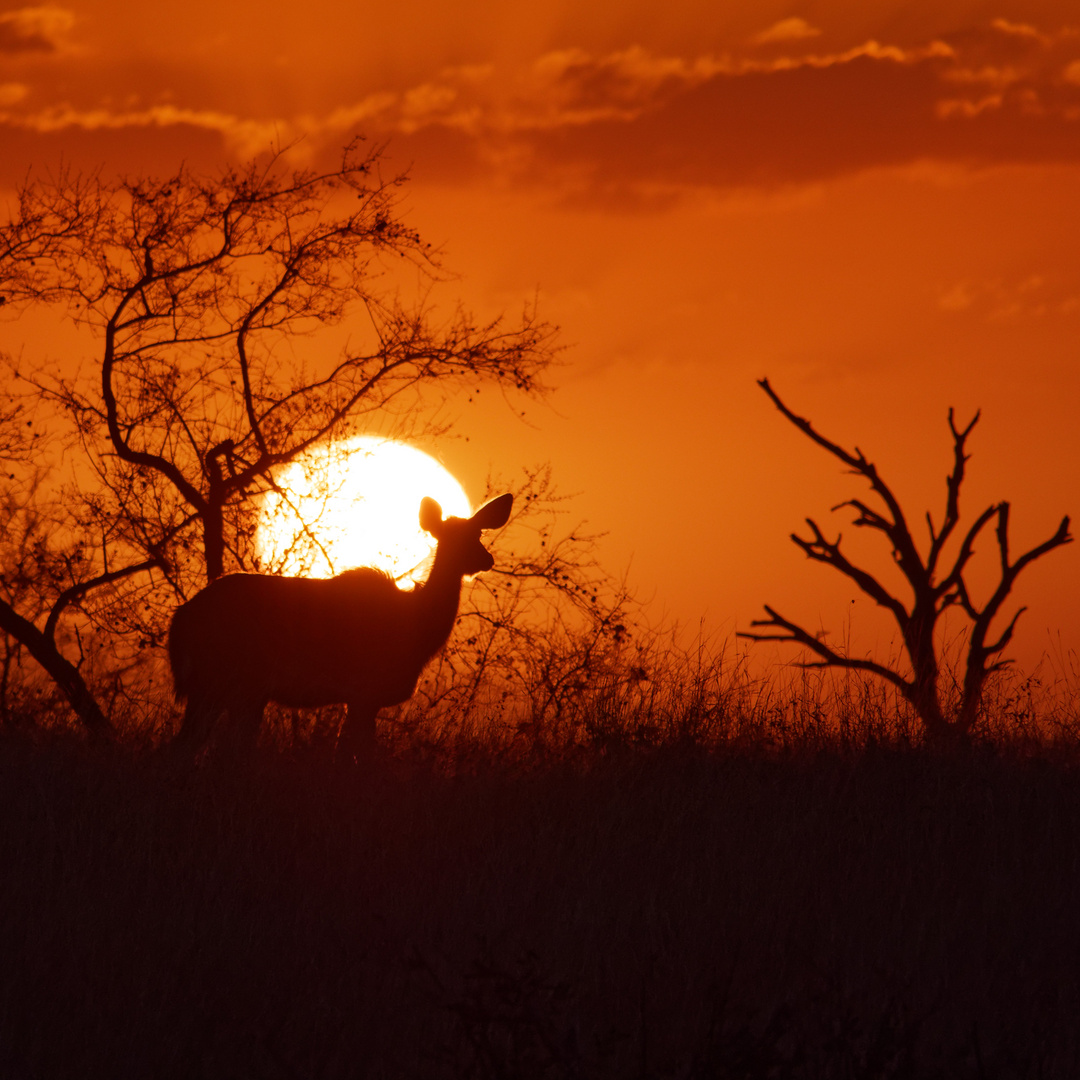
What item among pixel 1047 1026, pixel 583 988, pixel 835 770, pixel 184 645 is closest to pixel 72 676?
pixel 184 645

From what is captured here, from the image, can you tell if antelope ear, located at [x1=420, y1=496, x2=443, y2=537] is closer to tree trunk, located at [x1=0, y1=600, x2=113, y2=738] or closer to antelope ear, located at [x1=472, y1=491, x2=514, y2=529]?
antelope ear, located at [x1=472, y1=491, x2=514, y2=529]

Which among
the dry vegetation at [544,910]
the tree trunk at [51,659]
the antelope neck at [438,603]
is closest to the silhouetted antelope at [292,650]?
the antelope neck at [438,603]

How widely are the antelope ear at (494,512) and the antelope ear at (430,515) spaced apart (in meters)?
0.26

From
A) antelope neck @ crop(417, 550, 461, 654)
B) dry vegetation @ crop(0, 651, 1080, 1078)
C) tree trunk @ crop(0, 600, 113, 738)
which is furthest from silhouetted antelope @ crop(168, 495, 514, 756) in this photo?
tree trunk @ crop(0, 600, 113, 738)

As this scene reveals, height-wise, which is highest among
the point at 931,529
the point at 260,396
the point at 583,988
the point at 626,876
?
the point at 931,529

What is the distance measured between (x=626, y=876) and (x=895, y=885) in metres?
1.25

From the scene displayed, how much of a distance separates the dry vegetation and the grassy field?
0.06ft

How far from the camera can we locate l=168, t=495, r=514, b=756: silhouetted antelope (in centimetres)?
892

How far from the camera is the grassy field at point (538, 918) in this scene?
4.34m

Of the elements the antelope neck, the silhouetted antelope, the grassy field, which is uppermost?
the antelope neck

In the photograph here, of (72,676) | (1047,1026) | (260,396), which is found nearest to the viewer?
(1047,1026)

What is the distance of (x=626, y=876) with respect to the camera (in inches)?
245

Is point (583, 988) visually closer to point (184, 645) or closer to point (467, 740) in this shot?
point (467, 740)

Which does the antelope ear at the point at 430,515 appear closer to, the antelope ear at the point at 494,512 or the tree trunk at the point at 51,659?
the antelope ear at the point at 494,512
